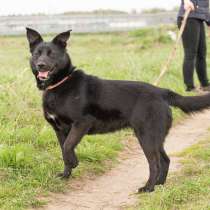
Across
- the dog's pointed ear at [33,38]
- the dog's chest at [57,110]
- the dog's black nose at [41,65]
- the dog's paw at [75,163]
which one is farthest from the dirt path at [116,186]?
the dog's pointed ear at [33,38]

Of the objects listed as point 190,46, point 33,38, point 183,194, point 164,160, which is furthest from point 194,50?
point 183,194

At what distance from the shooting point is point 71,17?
18.5m

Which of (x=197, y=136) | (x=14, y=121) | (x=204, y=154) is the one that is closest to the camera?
(x=204, y=154)

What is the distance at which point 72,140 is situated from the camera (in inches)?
206

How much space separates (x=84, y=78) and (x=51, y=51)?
42 centimetres

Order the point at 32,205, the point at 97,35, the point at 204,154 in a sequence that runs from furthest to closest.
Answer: the point at 97,35, the point at 204,154, the point at 32,205

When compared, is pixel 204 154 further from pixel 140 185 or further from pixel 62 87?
pixel 62 87

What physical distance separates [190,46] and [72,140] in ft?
14.9

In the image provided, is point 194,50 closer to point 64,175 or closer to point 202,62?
point 202,62

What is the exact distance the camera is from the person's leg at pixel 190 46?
898cm

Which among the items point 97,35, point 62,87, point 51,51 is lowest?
point 97,35

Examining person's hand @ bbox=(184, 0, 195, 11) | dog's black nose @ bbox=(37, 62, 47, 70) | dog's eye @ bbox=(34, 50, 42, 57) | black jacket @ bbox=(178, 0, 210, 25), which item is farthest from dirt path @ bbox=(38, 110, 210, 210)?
black jacket @ bbox=(178, 0, 210, 25)

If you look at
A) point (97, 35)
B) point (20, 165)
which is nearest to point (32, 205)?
point (20, 165)

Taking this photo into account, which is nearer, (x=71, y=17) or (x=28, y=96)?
(x=28, y=96)
